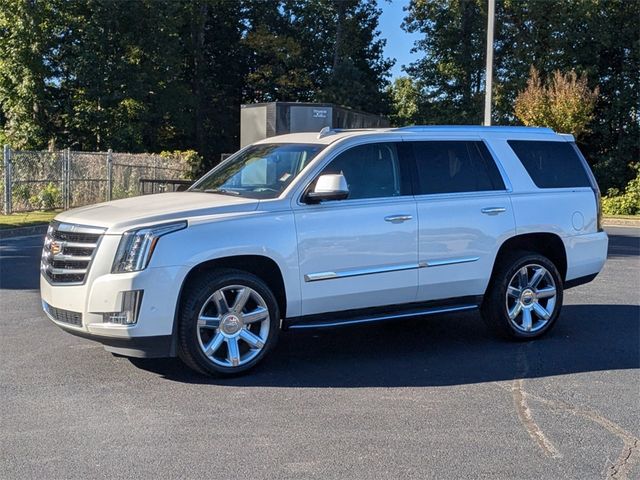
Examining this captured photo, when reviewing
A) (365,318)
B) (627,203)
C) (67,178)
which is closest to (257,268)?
(365,318)

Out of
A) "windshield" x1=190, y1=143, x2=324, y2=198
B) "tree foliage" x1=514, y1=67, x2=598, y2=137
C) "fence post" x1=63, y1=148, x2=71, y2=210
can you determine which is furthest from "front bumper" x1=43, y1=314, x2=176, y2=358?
"tree foliage" x1=514, y1=67, x2=598, y2=137

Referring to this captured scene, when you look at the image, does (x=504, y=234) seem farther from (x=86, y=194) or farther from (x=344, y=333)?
(x=86, y=194)

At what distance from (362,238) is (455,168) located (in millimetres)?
1343

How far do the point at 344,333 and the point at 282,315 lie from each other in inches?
60.8

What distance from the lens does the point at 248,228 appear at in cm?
565

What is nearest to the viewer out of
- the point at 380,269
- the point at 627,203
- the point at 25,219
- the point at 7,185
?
the point at 380,269

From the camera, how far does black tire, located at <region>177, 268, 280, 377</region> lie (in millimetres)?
5473

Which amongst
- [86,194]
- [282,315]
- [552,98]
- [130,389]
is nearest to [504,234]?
[282,315]

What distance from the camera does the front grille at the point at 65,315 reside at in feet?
18.0

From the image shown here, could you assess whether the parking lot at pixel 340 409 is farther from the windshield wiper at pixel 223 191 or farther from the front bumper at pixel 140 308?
the windshield wiper at pixel 223 191

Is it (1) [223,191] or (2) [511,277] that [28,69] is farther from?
(2) [511,277]

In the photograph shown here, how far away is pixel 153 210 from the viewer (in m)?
5.66

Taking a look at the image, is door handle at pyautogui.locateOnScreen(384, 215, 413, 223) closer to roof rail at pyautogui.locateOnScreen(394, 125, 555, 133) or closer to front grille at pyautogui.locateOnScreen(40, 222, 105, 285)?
roof rail at pyautogui.locateOnScreen(394, 125, 555, 133)

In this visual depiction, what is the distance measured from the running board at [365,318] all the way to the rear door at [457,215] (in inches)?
4.4
